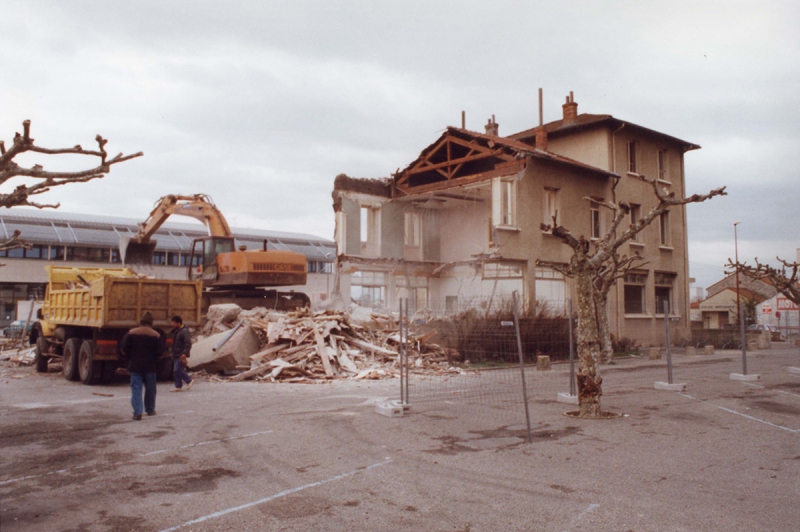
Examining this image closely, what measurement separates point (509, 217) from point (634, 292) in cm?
915

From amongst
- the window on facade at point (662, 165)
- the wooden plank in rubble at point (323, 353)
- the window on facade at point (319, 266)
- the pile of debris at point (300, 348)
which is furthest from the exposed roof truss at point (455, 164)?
the window on facade at point (319, 266)

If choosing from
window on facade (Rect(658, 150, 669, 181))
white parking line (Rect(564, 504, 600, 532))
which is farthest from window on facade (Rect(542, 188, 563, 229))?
white parking line (Rect(564, 504, 600, 532))

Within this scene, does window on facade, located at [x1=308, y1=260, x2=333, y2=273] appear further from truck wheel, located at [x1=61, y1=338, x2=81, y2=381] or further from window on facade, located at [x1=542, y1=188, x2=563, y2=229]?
truck wheel, located at [x1=61, y1=338, x2=81, y2=381]

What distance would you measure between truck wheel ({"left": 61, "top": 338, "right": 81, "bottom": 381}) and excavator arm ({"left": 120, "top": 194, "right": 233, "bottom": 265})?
660 centimetres

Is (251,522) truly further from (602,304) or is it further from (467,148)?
(467,148)

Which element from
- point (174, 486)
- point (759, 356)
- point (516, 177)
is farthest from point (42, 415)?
point (759, 356)

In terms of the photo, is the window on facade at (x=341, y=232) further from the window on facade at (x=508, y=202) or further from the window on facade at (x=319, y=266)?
the window on facade at (x=319, y=266)

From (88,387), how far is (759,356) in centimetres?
2351

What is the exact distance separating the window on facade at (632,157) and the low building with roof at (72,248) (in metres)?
17.0

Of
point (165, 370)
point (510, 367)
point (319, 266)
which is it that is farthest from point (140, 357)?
point (319, 266)

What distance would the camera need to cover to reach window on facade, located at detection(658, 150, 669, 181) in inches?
1325

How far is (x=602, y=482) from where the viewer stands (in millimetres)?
6785

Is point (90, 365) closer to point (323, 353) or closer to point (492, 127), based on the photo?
point (323, 353)

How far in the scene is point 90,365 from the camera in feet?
48.9
